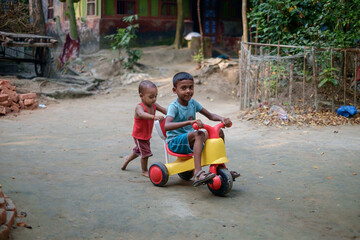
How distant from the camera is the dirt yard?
315cm

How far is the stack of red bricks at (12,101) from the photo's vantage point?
9.76 metres

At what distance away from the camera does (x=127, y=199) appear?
12.7 ft

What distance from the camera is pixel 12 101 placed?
10211 mm

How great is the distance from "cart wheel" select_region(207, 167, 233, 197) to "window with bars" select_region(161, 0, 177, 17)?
1783cm

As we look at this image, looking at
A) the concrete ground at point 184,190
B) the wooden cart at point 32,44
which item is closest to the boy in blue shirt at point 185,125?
the concrete ground at point 184,190

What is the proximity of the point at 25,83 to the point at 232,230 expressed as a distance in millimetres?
11347

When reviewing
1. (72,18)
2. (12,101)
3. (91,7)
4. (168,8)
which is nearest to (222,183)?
(12,101)

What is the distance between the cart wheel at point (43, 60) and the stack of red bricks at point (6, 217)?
1260 cm

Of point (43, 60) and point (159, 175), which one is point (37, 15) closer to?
point (43, 60)

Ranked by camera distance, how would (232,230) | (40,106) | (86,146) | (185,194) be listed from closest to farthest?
(232,230) < (185,194) < (86,146) < (40,106)

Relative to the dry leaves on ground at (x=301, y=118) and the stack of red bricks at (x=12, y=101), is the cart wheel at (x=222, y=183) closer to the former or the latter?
the dry leaves on ground at (x=301, y=118)

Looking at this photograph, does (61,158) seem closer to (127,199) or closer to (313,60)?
(127,199)

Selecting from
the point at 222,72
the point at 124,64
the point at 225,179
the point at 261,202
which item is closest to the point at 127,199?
the point at 225,179

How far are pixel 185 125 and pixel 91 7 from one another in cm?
1741
